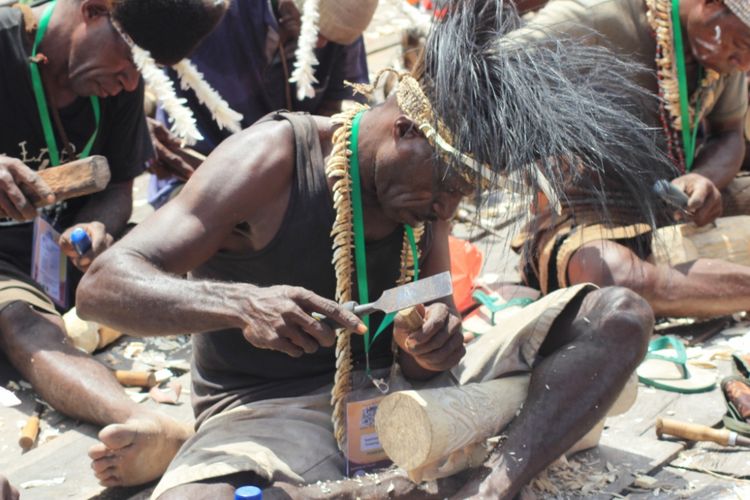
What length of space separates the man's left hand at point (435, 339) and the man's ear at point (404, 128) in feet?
1.56

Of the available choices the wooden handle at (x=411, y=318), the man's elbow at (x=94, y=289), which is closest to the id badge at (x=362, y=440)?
the wooden handle at (x=411, y=318)

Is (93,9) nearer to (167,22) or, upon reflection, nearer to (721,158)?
(167,22)

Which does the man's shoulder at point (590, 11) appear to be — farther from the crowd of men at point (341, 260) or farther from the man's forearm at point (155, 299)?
the man's forearm at point (155, 299)

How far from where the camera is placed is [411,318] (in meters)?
3.09

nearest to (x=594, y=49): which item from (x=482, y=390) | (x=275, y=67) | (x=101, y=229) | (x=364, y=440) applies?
(x=482, y=390)

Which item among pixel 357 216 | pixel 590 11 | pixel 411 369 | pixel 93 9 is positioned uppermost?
pixel 93 9

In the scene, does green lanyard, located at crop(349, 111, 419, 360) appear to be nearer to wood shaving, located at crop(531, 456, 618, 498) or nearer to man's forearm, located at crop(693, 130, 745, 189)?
wood shaving, located at crop(531, 456, 618, 498)

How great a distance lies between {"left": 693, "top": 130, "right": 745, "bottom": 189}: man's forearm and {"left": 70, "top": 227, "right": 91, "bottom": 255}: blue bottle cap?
2691 millimetres

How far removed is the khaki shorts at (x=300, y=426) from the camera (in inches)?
121

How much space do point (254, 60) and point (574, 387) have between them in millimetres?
2869

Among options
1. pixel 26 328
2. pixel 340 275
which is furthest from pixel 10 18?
pixel 340 275

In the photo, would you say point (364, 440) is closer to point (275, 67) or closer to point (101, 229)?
point (101, 229)

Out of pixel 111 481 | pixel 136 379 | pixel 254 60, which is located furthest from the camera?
pixel 254 60

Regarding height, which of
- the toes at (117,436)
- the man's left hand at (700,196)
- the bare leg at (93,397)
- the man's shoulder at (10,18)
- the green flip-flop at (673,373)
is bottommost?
the green flip-flop at (673,373)
